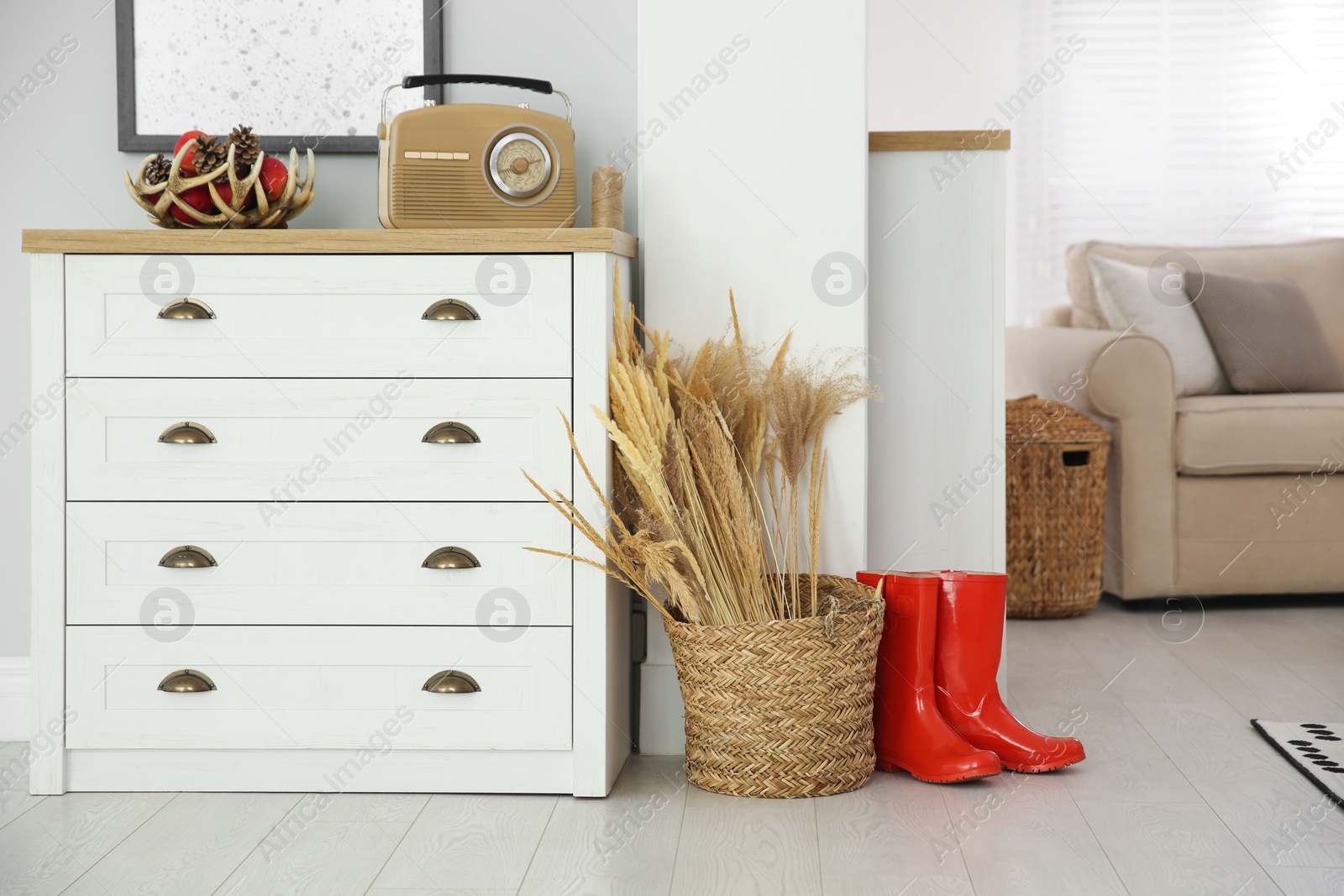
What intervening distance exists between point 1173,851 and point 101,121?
1.99 meters

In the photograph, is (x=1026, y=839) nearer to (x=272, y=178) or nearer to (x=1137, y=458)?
(x=272, y=178)

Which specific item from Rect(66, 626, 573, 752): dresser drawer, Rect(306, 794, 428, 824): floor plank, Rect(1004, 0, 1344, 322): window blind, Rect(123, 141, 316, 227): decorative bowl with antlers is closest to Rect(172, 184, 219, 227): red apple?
Rect(123, 141, 316, 227): decorative bowl with antlers

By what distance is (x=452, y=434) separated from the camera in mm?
1654

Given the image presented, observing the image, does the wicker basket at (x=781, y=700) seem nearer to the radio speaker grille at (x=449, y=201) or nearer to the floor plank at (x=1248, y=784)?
the floor plank at (x=1248, y=784)

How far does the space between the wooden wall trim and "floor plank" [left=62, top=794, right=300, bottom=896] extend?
1391mm

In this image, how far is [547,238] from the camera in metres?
1.63

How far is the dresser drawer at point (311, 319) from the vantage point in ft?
5.41

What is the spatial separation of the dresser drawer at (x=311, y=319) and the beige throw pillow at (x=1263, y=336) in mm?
2132

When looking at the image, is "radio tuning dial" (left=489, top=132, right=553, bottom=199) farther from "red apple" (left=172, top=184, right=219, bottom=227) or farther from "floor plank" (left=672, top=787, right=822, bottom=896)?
"floor plank" (left=672, top=787, right=822, bottom=896)

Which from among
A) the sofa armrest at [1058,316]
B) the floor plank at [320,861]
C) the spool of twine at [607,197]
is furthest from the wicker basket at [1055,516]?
the floor plank at [320,861]

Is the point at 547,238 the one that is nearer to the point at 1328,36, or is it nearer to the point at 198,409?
the point at 198,409

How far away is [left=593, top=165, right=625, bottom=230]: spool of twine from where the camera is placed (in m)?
1.80

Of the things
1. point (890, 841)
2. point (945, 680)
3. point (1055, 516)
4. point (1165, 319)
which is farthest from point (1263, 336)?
point (890, 841)

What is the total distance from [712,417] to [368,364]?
49cm
